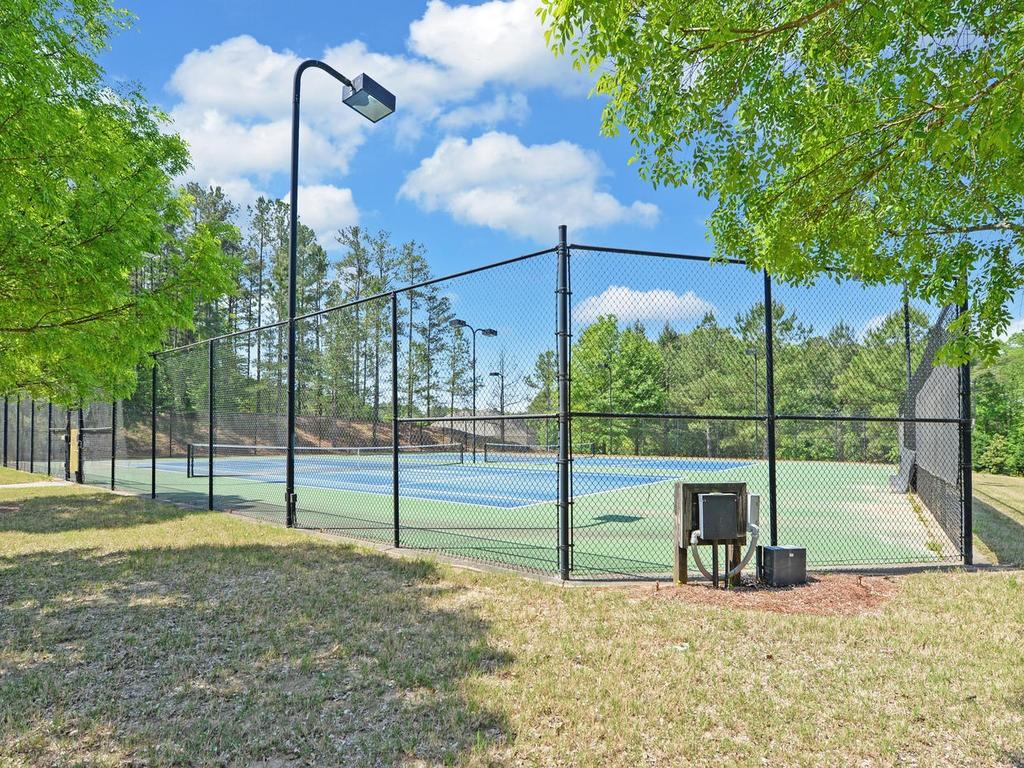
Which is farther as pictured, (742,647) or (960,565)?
(960,565)

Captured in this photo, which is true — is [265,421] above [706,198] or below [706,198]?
below

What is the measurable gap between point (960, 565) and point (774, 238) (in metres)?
4.56

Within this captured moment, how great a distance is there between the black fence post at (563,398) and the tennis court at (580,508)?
27.9 inches

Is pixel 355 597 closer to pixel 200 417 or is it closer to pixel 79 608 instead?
pixel 79 608

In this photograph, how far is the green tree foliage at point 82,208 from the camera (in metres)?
5.43

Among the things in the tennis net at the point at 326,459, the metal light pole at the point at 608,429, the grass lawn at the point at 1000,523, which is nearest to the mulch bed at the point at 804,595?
the grass lawn at the point at 1000,523

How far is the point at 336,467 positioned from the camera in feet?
74.6

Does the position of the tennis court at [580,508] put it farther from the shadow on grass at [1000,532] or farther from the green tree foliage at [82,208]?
the green tree foliage at [82,208]

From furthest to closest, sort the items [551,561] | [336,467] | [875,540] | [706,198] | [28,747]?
1. [336,467]
2. [875,540]
3. [551,561]
4. [706,198]
5. [28,747]

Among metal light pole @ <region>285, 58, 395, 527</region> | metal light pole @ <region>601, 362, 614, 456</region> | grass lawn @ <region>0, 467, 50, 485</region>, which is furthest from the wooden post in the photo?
grass lawn @ <region>0, 467, 50, 485</region>

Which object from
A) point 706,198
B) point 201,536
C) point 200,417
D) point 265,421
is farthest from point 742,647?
point 200,417

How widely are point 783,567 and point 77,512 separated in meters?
11.5

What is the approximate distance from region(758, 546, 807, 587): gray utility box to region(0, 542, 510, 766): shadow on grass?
2806 mm

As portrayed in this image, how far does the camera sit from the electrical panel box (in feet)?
18.5
